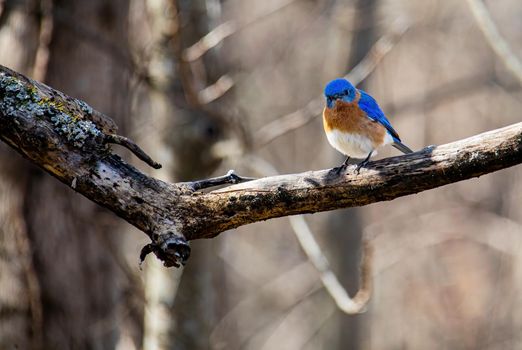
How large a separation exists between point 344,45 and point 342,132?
413 cm

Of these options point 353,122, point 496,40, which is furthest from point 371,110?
point 496,40

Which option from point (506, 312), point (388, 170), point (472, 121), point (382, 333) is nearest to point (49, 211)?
point (388, 170)

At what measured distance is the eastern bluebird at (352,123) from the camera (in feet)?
12.8

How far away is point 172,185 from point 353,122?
167cm

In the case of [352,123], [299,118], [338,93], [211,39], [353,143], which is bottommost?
[353,143]

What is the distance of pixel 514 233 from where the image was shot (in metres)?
8.97

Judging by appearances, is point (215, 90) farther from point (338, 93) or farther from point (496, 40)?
→ point (496, 40)

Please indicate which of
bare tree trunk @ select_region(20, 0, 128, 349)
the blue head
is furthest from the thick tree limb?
bare tree trunk @ select_region(20, 0, 128, 349)

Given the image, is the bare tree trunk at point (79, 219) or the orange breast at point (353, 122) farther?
the bare tree trunk at point (79, 219)

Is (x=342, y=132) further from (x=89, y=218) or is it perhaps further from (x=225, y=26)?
(x=89, y=218)

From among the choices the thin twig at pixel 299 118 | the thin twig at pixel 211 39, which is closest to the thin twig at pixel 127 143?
the thin twig at pixel 211 39

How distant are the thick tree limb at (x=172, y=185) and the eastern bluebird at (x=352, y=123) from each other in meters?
1.38

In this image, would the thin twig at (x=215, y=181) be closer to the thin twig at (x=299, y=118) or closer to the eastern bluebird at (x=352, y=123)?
the eastern bluebird at (x=352, y=123)

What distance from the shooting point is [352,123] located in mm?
3920
